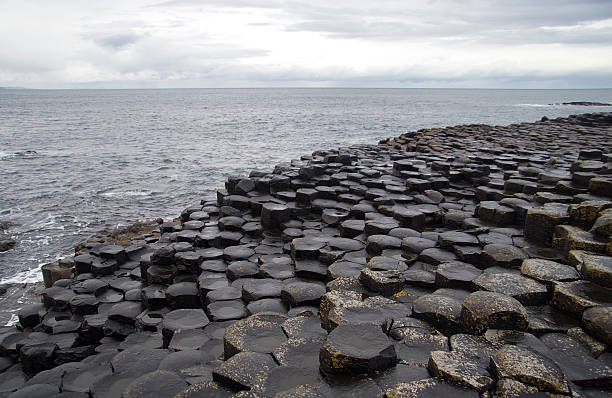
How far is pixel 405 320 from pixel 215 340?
6.56 ft

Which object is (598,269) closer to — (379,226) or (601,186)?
(379,226)

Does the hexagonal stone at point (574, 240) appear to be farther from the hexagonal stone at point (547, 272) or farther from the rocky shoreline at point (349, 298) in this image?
the hexagonal stone at point (547, 272)

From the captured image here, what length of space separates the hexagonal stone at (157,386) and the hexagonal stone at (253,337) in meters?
0.48

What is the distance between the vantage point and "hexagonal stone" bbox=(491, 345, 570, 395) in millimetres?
2656

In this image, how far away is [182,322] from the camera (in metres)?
4.82

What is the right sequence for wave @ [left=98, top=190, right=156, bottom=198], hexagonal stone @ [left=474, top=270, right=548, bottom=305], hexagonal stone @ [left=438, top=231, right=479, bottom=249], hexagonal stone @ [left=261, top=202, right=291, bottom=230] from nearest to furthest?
A: hexagonal stone @ [left=474, top=270, right=548, bottom=305] < hexagonal stone @ [left=438, top=231, right=479, bottom=249] < hexagonal stone @ [left=261, top=202, right=291, bottom=230] < wave @ [left=98, top=190, right=156, bottom=198]

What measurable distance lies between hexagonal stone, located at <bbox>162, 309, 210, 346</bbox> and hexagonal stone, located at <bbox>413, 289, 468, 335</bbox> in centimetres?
245

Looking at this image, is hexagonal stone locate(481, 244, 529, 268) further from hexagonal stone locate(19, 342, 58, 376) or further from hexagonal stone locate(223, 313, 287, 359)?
hexagonal stone locate(19, 342, 58, 376)

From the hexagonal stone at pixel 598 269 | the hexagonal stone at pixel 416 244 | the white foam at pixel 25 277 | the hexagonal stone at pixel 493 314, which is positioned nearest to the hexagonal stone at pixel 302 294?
the hexagonal stone at pixel 416 244

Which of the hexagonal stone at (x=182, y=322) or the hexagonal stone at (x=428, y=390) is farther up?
the hexagonal stone at (x=428, y=390)

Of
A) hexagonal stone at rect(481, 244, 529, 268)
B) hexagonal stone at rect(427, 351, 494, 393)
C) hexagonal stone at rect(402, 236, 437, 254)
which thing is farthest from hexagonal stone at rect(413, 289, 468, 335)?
hexagonal stone at rect(402, 236, 437, 254)

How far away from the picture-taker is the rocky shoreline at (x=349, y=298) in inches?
118

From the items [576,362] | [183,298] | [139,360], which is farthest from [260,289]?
[576,362]

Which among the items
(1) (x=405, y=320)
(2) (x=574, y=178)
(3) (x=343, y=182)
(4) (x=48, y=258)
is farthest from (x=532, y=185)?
(4) (x=48, y=258)
